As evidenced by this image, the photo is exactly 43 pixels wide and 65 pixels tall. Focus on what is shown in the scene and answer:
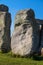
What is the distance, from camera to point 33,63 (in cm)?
2089

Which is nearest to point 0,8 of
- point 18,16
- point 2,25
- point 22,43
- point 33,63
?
point 2,25

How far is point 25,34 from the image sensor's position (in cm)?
2495

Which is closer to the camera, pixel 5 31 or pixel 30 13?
pixel 30 13

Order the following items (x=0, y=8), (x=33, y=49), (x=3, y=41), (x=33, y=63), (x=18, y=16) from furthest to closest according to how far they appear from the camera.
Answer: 1. (x=0, y=8)
2. (x=3, y=41)
3. (x=18, y=16)
4. (x=33, y=49)
5. (x=33, y=63)

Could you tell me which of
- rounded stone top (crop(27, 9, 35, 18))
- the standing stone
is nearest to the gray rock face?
rounded stone top (crop(27, 9, 35, 18))

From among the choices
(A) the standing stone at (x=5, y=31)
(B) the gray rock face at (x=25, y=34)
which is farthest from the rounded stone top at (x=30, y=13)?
(A) the standing stone at (x=5, y=31)

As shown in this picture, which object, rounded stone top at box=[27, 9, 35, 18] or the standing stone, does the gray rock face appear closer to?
rounded stone top at box=[27, 9, 35, 18]

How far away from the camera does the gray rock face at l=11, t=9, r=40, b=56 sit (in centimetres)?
2408

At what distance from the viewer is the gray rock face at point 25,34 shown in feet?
79.0

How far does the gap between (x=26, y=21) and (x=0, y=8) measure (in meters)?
10.9

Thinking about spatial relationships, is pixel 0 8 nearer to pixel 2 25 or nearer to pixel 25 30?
pixel 2 25

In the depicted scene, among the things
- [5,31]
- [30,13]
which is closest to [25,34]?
[30,13]

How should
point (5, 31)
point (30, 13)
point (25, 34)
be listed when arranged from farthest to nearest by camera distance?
point (5, 31) < point (30, 13) < point (25, 34)

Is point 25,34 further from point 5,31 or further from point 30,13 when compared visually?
point 5,31
